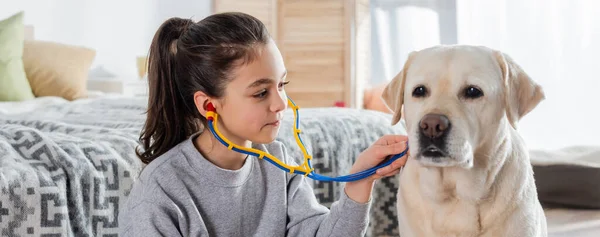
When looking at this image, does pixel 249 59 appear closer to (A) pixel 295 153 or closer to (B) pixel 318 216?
(B) pixel 318 216

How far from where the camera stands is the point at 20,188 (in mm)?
1824

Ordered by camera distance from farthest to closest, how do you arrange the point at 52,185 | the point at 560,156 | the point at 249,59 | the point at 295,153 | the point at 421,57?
the point at 560,156 → the point at 295,153 → the point at 52,185 → the point at 249,59 → the point at 421,57

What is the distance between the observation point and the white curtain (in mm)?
5340

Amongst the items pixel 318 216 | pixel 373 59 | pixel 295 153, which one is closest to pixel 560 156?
pixel 295 153

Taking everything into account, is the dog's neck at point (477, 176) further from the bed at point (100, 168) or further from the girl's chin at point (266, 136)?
the bed at point (100, 168)

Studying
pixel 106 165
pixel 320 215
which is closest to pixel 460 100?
pixel 320 215

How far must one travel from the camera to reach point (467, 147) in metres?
1.47

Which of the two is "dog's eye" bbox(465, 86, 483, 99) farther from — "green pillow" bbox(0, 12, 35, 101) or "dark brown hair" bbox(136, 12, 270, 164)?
"green pillow" bbox(0, 12, 35, 101)

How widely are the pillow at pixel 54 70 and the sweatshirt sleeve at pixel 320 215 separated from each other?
105 inches

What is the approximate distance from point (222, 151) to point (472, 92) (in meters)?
0.67

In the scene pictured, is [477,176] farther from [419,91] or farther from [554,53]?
[554,53]

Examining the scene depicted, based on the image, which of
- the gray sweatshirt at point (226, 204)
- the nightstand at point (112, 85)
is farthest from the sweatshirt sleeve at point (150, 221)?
the nightstand at point (112, 85)

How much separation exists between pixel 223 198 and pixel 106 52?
4160 mm

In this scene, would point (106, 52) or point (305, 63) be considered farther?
point (305, 63)
